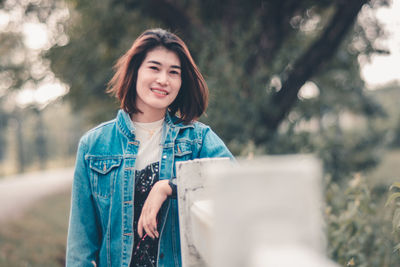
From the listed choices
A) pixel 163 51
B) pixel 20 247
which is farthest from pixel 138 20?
pixel 163 51

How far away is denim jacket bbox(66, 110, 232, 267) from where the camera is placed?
1825 millimetres

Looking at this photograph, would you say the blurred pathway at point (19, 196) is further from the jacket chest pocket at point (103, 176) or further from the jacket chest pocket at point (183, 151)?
the jacket chest pocket at point (183, 151)

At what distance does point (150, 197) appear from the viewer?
1.59 metres

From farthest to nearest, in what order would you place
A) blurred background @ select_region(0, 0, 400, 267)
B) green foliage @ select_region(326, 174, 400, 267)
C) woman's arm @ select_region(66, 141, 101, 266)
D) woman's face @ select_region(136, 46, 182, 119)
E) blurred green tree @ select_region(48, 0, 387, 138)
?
blurred green tree @ select_region(48, 0, 387, 138)
blurred background @ select_region(0, 0, 400, 267)
green foliage @ select_region(326, 174, 400, 267)
woman's face @ select_region(136, 46, 182, 119)
woman's arm @ select_region(66, 141, 101, 266)

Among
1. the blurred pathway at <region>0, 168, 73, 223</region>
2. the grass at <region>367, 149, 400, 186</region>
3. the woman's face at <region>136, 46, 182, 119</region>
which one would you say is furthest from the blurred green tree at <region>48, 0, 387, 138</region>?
the woman's face at <region>136, 46, 182, 119</region>

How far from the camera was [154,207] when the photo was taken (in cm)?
156

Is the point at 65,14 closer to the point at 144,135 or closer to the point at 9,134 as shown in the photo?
the point at 144,135

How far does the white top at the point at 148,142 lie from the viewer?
191 centimetres

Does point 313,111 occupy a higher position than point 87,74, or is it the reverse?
point 87,74

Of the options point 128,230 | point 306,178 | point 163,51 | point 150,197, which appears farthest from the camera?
point 163,51

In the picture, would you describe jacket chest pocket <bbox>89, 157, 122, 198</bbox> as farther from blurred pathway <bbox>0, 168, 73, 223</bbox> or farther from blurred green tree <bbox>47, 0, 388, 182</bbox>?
blurred pathway <bbox>0, 168, 73, 223</bbox>

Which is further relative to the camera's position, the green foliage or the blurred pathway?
the blurred pathway

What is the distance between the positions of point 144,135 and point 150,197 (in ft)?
1.51

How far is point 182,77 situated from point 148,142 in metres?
0.37
